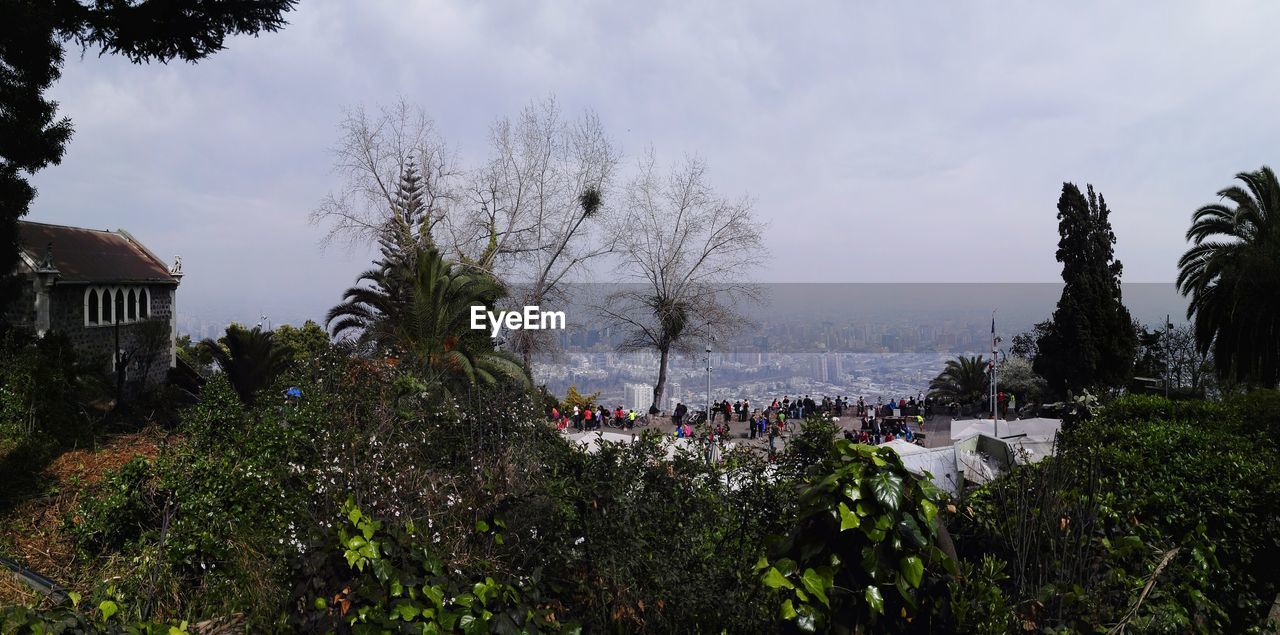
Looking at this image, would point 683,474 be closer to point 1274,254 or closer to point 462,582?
point 462,582

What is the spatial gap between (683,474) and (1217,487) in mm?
3637

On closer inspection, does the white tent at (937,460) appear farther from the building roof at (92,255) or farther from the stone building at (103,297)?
the building roof at (92,255)

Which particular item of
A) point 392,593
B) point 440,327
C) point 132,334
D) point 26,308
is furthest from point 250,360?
point 392,593

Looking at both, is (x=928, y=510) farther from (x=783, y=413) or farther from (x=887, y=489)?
(x=783, y=413)

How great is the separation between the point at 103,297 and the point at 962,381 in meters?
33.7

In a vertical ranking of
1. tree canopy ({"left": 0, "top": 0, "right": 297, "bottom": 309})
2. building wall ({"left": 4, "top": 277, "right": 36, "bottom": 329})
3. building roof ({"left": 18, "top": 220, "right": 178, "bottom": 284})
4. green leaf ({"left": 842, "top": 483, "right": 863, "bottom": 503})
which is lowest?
green leaf ({"left": 842, "top": 483, "right": 863, "bottom": 503})

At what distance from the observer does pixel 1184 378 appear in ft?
123

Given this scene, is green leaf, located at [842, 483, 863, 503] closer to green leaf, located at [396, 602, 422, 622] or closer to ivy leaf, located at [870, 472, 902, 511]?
ivy leaf, located at [870, 472, 902, 511]

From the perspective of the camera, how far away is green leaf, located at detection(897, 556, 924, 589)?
2307 mm

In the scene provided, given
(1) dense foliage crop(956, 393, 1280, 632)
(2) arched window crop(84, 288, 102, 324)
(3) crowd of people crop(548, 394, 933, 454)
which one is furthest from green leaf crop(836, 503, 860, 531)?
(2) arched window crop(84, 288, 102, 324)

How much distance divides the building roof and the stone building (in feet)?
0.06

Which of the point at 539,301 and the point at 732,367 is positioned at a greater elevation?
the point at 539,301

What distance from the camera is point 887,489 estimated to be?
2334mm

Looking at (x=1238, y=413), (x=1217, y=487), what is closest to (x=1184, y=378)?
(x=1238, y=413)
